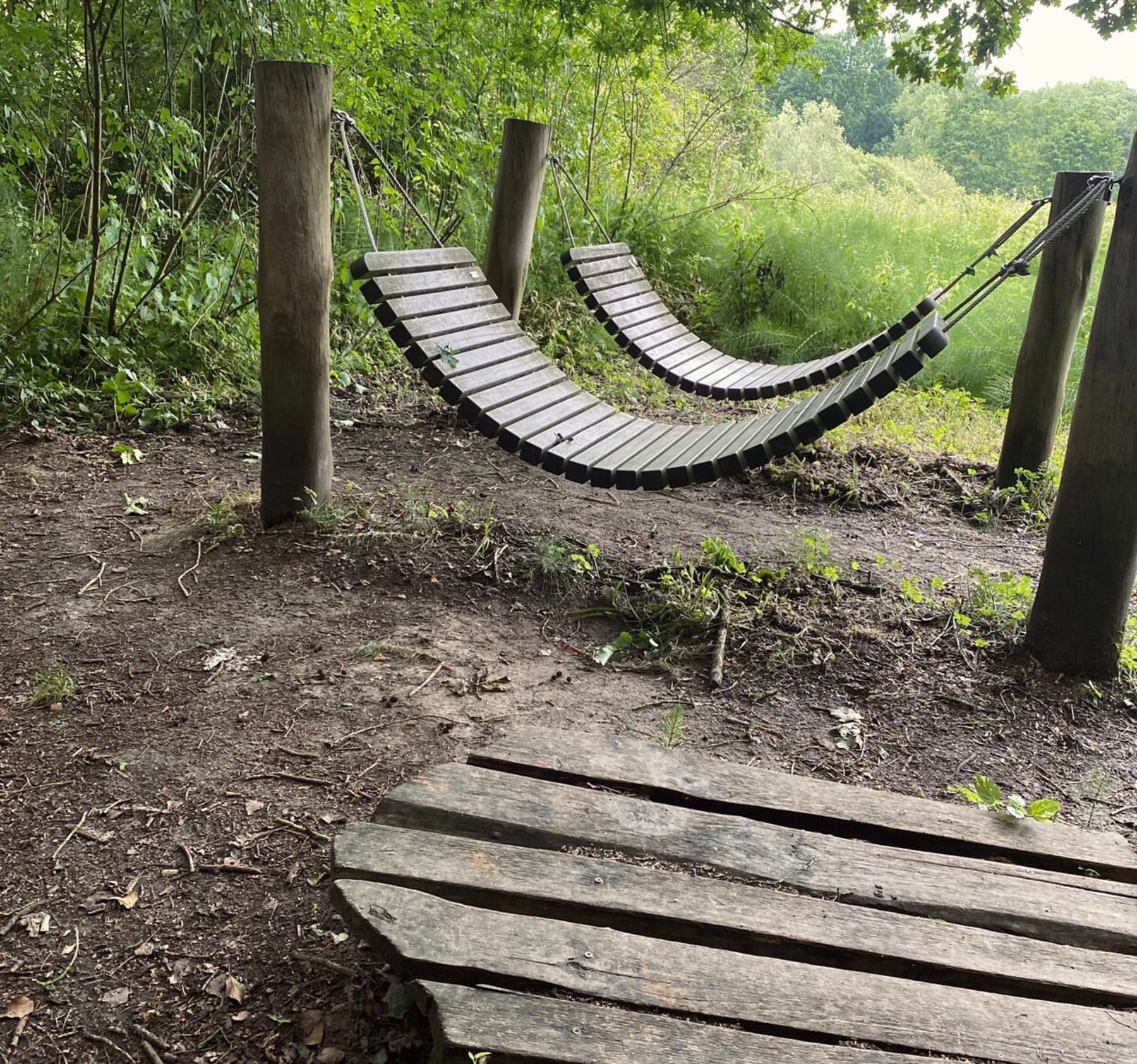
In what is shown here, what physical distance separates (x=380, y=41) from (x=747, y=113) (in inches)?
211

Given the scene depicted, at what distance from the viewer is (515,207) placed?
427 cm

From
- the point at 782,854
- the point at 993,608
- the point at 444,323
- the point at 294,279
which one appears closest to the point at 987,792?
the point at 782,854

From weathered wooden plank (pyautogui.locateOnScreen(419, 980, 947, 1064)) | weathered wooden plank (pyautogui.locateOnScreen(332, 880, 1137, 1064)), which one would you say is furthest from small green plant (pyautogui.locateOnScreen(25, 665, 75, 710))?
weathered wooden plank (pyautogui.locateOnScreen(419, 980, 947, 1064))

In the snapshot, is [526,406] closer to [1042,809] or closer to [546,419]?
[546,419]

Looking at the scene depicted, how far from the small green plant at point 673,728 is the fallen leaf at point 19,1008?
1.38 m

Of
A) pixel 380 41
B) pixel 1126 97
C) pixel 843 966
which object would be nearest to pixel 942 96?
pixel 1126 97

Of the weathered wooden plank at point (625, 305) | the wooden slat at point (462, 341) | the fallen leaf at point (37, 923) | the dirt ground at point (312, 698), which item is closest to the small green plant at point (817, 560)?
the dirt ground at point (312, 698)

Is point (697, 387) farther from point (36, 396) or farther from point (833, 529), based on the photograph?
point (36, 396)

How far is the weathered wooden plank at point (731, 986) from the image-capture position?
134cm

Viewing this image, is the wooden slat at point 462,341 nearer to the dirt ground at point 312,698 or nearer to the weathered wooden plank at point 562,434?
the weathered wooden plank at point 562,434

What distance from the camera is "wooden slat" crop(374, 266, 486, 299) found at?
128 inches

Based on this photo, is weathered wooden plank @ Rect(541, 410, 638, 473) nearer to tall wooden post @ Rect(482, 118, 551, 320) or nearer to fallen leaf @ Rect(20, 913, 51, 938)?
tall wooden post @ Rect(482, 118, 551, 320)

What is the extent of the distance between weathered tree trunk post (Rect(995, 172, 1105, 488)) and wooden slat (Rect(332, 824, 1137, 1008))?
10.1ft

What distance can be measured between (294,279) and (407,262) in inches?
19.6
